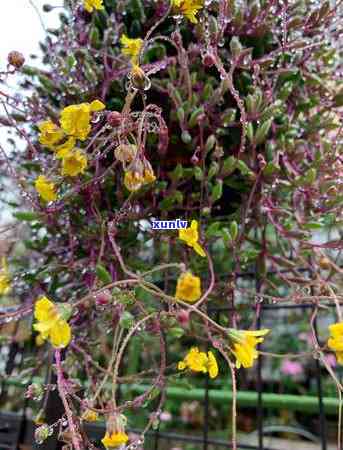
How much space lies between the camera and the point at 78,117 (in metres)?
0.46

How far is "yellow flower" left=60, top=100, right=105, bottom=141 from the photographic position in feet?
1.49

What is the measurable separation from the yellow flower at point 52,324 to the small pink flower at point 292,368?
6.84 feet

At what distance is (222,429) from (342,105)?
190 centimetres

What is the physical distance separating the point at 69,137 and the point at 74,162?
3 centimetres

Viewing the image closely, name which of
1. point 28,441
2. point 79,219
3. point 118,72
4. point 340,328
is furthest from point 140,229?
point 28,441

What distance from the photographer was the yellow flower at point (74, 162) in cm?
48

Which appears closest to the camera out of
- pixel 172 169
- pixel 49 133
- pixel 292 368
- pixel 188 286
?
pixel 188 286

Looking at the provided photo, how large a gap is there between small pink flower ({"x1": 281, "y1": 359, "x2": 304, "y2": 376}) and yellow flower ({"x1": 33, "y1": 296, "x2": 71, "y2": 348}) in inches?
82.1

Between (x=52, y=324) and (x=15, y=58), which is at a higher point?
(x=15, y=58)

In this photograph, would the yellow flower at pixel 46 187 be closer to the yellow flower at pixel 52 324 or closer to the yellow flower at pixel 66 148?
the yellow flower at pixel 66 148

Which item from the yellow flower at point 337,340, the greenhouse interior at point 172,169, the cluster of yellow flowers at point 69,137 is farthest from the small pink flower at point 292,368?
the cluster of yellow flowers at point 69,137

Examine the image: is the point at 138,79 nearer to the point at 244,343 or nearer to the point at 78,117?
the point at 78,117

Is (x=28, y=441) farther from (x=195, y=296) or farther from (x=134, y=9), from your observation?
(x=134, y=9)

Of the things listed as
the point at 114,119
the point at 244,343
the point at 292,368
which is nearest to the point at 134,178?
the point at 114,119
